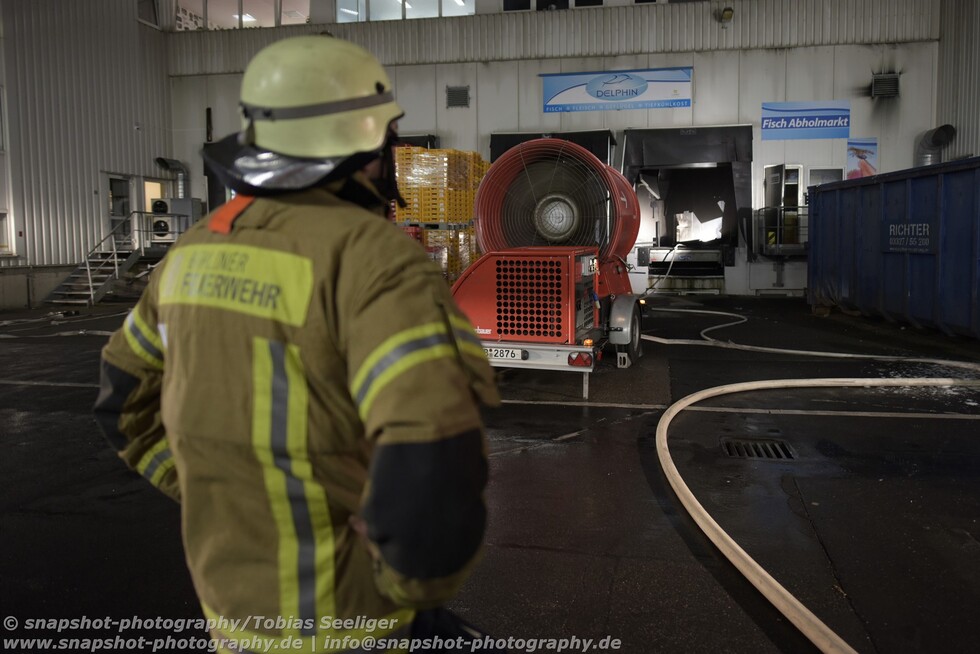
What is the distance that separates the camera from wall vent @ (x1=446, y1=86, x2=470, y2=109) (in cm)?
2125

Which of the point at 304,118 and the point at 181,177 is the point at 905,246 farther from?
the point at 181,177

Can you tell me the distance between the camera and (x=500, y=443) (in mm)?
6293

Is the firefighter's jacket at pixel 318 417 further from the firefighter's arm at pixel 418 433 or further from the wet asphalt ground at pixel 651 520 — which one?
the wet asphalt ground at pixel 651 520

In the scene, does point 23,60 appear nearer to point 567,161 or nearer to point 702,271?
point 567,161

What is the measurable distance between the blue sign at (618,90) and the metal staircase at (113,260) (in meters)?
11.0

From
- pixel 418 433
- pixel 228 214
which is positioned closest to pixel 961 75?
pixel 228 214

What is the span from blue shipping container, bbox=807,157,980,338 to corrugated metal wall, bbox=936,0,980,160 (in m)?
4.42

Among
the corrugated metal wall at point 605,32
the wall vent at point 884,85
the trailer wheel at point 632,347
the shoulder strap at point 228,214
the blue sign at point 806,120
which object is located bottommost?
the trailer wheel at point 632,347

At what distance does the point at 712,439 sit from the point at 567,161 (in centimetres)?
359

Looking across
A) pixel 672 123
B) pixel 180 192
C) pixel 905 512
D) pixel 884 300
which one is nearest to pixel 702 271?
pixel 672 123

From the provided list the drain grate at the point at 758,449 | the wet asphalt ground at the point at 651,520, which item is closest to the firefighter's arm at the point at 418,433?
the wet asphalt ground at the point at 651,520

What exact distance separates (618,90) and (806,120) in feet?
15.7

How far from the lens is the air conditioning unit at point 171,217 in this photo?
20.4 m

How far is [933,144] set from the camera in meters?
18.4
